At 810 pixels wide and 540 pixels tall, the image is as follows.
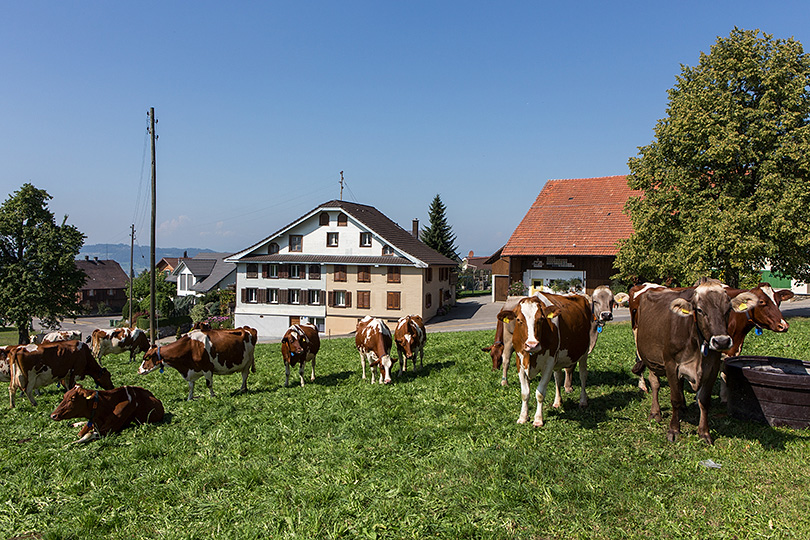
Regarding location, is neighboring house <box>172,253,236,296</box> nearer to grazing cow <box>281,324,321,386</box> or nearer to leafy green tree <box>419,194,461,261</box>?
leafy green tree <box>419,194,461,261</box>

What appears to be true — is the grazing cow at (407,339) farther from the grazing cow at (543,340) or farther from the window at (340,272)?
the window at (340,272)

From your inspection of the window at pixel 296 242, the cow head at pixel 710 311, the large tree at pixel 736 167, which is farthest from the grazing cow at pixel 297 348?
the window at pixel 296 242

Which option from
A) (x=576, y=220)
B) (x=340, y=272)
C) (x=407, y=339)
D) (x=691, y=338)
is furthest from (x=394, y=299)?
(x=691, y=338)

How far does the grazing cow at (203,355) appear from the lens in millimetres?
12648

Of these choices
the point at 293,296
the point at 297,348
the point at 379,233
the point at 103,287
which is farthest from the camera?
the point at 103,287

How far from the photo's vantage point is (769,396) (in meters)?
7.97

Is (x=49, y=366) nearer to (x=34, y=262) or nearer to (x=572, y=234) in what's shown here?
(x=34, y=262)

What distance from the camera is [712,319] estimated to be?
23.3 ft

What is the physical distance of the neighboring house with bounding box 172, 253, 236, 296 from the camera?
2885 inches

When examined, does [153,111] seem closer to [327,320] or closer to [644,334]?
[327,320]

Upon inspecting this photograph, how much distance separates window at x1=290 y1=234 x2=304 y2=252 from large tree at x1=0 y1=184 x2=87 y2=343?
17689 millimetres

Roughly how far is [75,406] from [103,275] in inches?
3989

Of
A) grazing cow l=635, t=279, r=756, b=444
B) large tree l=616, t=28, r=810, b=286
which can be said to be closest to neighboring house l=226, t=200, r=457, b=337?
large tree l=616, t=28, r=810, b=286

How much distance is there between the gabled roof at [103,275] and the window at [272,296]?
60.3m
